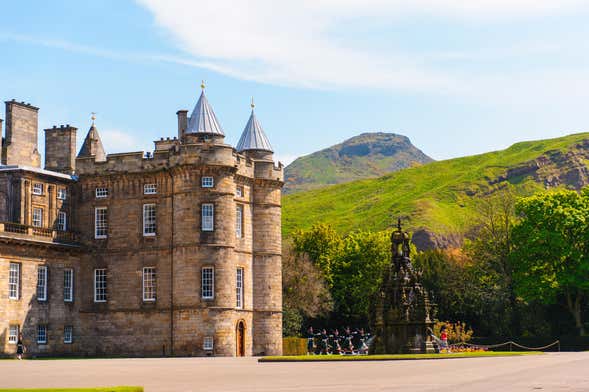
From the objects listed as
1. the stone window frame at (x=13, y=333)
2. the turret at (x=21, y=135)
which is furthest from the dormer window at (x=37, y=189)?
the stone window frame at (x=13, y=333)

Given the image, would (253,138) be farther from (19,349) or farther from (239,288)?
(19,349)

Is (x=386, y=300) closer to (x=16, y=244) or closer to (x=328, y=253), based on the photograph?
(x=16, y=244)

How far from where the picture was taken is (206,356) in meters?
57.1

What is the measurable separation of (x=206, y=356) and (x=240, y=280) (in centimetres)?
666

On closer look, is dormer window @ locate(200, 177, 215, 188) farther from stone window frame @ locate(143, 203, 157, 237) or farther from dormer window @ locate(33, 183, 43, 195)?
dormer window @ locate(33, 183, 43, 195)

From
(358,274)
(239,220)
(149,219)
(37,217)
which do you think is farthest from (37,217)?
(358,274)

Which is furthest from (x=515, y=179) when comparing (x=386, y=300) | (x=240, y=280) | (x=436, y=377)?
(x=436, y=377)

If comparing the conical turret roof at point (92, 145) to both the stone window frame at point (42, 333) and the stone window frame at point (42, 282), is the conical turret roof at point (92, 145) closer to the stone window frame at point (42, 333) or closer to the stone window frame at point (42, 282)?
the stone window frame at point (42, 282)

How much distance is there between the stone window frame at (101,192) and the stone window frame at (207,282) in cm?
962

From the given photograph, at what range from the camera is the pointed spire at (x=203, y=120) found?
62531 mm

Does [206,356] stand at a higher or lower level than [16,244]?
lower

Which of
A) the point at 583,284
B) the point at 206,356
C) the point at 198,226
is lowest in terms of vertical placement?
the point at 206,356

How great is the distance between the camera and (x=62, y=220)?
207 feet

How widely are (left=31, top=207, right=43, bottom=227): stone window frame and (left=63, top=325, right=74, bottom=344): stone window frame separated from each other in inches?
286
